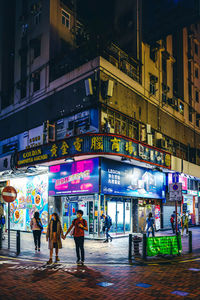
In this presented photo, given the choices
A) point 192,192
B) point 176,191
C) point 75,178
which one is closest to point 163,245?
point 176,191

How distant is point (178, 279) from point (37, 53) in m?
22.3

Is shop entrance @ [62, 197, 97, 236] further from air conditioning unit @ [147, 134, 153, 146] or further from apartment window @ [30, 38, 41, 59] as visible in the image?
apartment window @ [30, 38, 41, 59]

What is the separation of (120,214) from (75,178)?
3.99 metres

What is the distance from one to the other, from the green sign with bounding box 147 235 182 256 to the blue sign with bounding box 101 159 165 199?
6.62 m

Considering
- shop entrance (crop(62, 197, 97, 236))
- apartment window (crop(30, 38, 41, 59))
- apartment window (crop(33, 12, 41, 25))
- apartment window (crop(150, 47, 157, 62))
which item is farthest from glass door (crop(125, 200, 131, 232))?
apartment window (crop(33, 12, 41, 25))

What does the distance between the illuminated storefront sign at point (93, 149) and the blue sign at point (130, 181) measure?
1319mm

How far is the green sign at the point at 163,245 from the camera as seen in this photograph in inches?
405

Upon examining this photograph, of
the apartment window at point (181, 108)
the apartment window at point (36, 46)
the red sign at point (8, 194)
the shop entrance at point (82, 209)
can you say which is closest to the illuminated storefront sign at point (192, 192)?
the apartment window at point (181, 108)

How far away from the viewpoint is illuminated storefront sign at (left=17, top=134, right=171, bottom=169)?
1627cm

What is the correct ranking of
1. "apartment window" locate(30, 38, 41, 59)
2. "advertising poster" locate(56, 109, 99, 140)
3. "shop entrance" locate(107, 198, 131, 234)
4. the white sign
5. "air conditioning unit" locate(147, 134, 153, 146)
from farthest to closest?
"apartment window" locate(30, 38, 41, 59)
"air conditioning unit" locate(147, 134, 153, 146)
"shop entrance" locate(107, 198, 131, 234)
"advertising poster" locate(56, 109, 99, 140)
the white sign

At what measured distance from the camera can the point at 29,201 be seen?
23094 mm

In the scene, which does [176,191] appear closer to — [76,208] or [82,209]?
[82,209]

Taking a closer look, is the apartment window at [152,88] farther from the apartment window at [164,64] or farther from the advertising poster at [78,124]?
the advertising poster at [78,124]

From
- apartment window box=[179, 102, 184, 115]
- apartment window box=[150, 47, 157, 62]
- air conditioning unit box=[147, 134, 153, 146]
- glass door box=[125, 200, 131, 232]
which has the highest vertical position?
apartment window box=[150, 47, 157, 62]
